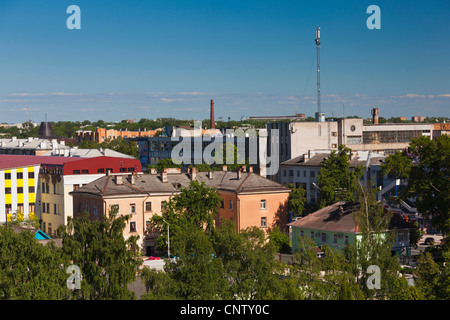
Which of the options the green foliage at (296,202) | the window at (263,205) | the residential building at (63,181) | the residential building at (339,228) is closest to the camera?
the residential building at (339,228)

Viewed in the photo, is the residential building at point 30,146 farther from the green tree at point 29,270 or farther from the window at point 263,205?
the green tree at point 29,270

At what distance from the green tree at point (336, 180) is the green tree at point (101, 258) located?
36.0 meters

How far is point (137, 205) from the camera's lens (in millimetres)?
59219

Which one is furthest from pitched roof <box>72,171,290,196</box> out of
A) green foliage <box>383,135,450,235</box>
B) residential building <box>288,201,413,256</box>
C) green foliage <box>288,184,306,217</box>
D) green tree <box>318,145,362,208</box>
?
green foliage <box>383,135,450,235</box>

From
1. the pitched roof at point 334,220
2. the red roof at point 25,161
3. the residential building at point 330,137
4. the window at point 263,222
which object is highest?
the residential building at point 330,137

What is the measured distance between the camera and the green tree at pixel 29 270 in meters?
25.7

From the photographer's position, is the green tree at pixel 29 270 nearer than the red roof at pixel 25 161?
Yes

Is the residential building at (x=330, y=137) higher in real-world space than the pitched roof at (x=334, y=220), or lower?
higher

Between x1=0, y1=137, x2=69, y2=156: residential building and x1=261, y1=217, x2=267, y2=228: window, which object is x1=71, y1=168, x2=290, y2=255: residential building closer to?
x1=261, y1=217, x2=267, y2=228: window

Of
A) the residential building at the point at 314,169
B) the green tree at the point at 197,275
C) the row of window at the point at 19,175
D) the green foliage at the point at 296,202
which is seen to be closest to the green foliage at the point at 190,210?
the green foliage at the point at 296,202
